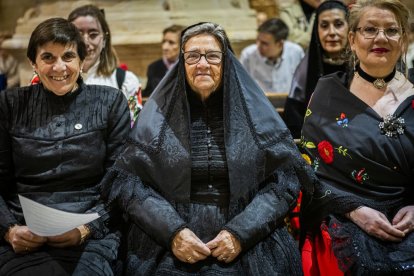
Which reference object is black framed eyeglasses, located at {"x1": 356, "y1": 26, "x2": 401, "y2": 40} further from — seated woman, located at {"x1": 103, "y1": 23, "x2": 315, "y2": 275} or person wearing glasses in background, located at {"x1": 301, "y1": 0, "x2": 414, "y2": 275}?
seated woman, located at {"x1": 103, "y1": 23, "x2": 315, "y2": 275}

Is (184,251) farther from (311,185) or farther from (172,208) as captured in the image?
(311,185)

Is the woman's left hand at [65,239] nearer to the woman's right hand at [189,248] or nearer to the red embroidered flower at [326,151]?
the woman's right hand at [189,248]

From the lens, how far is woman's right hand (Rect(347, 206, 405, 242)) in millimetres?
3062

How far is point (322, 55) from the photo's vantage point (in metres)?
4.70

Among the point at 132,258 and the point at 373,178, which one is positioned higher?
the point at 373,178

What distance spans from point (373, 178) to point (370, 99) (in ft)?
1.41

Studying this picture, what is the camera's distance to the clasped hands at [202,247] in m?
2.91

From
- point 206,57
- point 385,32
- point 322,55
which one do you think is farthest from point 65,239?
point 322,55

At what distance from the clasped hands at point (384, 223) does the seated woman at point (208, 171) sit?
1.06 feet

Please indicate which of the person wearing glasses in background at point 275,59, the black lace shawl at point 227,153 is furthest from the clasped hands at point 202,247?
the person wearing glasses in background at point 275,59

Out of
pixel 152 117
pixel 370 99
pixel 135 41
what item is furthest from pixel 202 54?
pixel 135 41

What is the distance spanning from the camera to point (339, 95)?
11.1 feet

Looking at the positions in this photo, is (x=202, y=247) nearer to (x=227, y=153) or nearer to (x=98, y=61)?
(x=227, y=153)

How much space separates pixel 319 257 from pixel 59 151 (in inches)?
55.9
